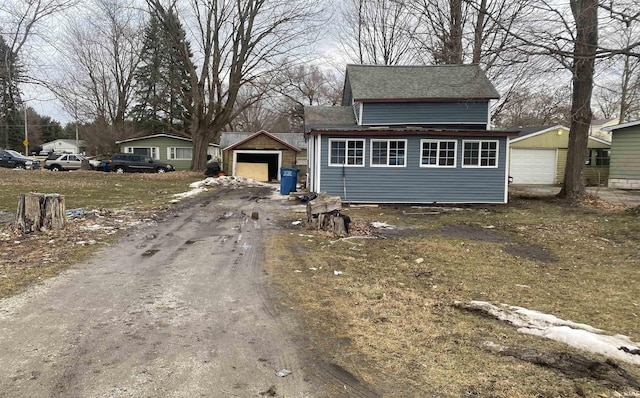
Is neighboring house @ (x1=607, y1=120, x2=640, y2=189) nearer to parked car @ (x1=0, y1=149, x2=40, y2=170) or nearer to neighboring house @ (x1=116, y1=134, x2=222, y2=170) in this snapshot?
neighboring house @ (x1=116, y1=134, x2=222, y2=170)

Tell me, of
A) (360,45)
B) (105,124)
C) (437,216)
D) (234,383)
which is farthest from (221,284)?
(105,124)

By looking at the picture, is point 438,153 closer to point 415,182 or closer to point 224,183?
point 415,182

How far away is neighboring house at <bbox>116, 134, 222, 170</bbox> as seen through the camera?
39625mm

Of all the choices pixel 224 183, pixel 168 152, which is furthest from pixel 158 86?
pixel 224 183

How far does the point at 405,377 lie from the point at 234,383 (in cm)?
123

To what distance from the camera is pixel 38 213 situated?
806 centimetres

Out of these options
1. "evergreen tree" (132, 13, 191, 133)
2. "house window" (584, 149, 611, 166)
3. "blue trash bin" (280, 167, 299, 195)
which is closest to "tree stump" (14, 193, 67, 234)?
"blue trash bin" (280, 167, 299, 195)

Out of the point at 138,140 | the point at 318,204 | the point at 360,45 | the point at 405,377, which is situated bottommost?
the point at 405,377

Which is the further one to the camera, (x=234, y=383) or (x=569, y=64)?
(x=569, y=64)

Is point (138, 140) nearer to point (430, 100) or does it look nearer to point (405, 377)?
point (430, 100)

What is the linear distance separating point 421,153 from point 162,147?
102ft

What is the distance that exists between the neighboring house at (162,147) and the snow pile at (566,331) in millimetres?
38073

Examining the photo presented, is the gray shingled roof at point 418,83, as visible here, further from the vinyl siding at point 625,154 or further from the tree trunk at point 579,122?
the vinyl siding at point 625,154

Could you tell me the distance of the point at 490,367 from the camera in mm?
3244
